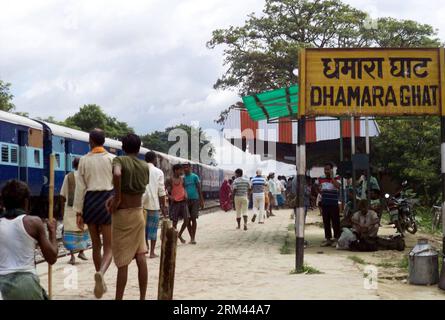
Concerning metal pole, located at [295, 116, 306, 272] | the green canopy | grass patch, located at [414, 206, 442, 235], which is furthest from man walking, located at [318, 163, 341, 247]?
grass patch, located at [414, 206, 442, 235]

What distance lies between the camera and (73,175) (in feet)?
30.0

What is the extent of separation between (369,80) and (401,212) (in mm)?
5895

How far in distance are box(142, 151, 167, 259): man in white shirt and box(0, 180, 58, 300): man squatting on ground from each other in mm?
5393

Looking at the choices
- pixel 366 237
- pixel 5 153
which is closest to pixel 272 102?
pixel 366 237

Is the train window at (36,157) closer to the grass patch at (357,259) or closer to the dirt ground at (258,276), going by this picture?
the dirt ground at (258,276)

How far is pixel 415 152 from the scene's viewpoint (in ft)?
80.1

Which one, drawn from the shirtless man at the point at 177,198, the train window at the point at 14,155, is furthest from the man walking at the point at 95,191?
the train window at the point at 14,155

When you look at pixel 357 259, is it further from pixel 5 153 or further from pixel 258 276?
pixel 5 153

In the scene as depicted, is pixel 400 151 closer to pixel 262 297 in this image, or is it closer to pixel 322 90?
pixel 322 90

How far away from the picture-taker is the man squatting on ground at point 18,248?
13.8 feet

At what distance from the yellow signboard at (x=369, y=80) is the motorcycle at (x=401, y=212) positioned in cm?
525

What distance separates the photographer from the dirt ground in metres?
6.96

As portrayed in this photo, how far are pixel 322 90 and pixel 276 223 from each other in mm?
10688
